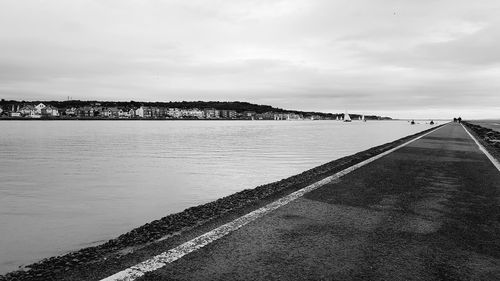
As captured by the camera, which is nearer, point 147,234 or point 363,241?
point 363,241

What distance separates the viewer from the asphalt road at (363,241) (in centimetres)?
437

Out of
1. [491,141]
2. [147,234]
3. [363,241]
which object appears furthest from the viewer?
[491,141]

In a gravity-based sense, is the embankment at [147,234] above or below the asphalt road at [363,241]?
below

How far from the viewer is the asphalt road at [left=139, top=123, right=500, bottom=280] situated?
4367 mm

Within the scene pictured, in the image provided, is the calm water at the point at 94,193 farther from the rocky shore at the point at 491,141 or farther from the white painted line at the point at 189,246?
the rocky shore at the point at 491,141

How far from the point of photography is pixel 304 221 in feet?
21.9

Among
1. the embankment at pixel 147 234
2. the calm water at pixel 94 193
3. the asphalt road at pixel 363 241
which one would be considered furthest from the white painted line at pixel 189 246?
the calm water at pixel 94 193

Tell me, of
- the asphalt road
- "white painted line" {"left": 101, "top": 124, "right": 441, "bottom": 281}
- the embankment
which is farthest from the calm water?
the asphalt road

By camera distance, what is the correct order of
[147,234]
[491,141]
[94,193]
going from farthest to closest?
[491,141] < [94,193] < [147,234]

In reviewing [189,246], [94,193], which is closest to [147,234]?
[189,246]

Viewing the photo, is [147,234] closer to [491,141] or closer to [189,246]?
[189,246]

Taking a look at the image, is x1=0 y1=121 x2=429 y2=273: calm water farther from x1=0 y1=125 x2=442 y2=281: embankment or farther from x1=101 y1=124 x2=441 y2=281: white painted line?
x1=101 y1=124 x2=441 y2=281: white painted line

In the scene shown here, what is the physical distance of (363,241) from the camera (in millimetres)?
5535

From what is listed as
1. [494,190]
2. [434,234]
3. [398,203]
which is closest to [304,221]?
[434,234]
